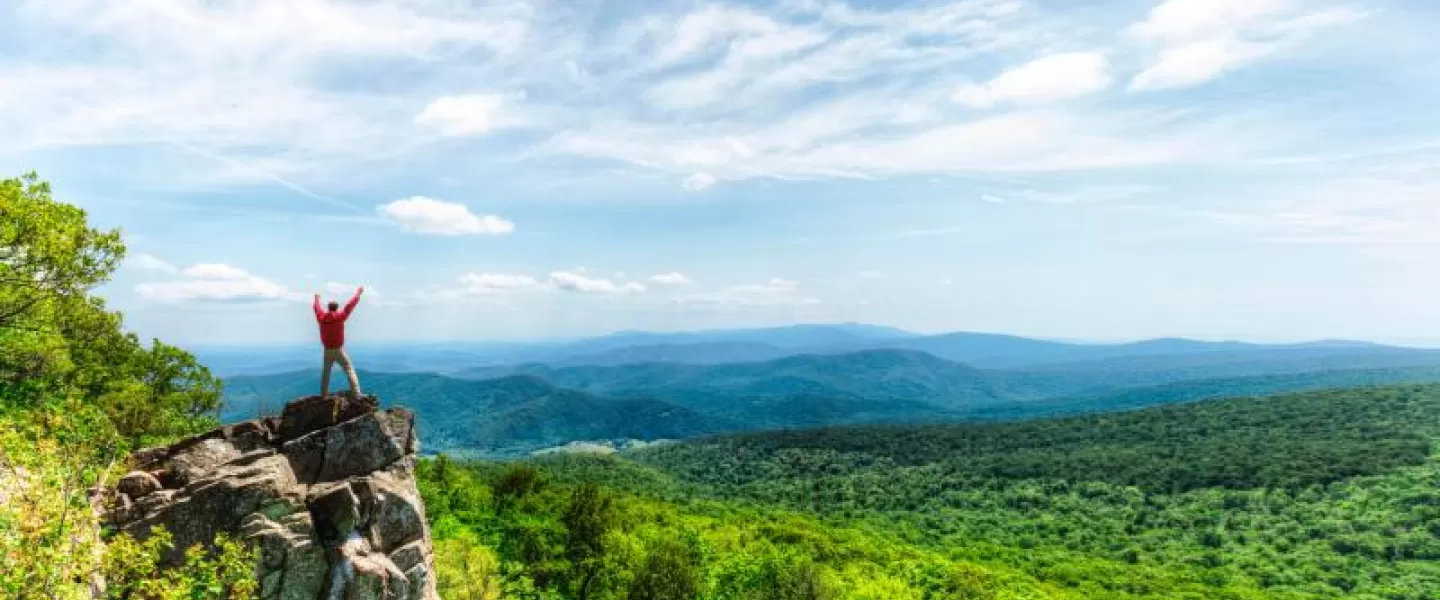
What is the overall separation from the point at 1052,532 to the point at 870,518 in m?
43.5

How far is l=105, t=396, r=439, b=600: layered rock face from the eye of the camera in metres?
23.7

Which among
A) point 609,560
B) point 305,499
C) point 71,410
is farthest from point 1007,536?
point 71,410

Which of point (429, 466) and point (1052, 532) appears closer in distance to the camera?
point (429, 466)

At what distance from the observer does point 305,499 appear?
25344 millimetres

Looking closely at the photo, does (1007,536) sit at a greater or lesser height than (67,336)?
lesser

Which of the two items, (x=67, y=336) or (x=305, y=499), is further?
(x=67, y=336)

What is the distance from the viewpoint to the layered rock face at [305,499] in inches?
934

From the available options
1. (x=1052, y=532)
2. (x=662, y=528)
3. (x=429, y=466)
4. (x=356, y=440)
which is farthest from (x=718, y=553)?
(x=1052, y=532)

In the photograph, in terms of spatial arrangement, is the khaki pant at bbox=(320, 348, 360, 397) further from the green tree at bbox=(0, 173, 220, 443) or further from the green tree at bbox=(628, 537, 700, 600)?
the green tree at bbox=(628, 537, 700, 600)

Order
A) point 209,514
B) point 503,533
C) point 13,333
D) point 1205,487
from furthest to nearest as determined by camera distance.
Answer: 1. point 1205,487
2. point 503,533
3. point 13,333
4. point 209,514

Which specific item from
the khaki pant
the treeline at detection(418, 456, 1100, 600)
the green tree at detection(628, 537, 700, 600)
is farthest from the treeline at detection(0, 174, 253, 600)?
the green tree at detection(628, 537, 700, 600)

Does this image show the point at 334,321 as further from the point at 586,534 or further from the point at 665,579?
the point at 586,534

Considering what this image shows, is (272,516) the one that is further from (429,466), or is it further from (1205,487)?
(1205,487)

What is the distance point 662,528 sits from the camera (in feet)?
260
